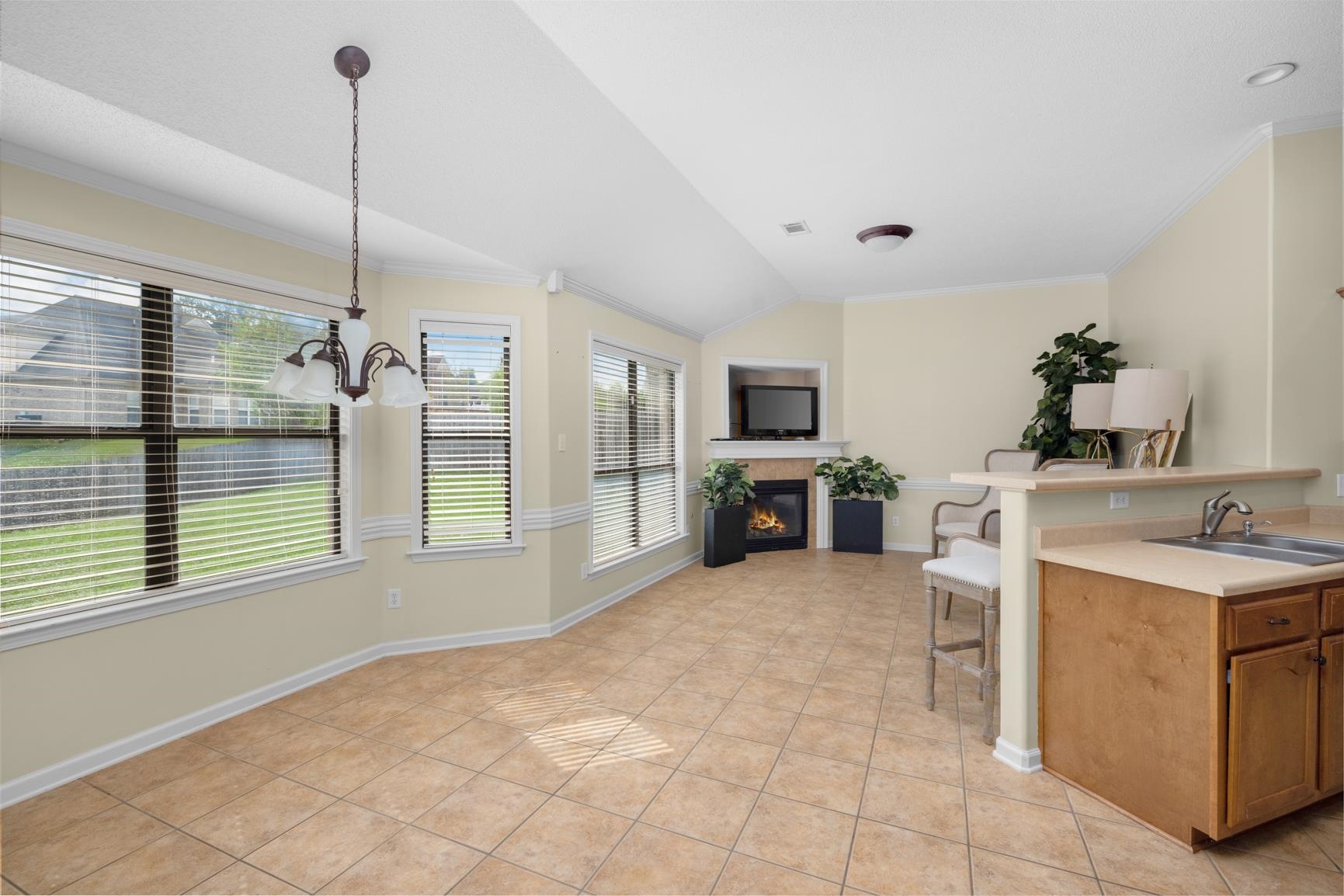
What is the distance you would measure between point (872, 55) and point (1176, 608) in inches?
91.6

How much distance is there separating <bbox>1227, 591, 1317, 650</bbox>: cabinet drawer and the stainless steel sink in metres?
0.24

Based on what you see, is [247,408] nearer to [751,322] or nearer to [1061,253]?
[751,322]

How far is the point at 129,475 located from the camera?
8.02 ft

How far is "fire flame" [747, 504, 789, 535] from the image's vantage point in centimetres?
634

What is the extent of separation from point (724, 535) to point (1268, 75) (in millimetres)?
4591

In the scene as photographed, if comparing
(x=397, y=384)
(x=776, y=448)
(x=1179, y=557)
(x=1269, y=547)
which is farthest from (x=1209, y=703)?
(x=776, y=448)

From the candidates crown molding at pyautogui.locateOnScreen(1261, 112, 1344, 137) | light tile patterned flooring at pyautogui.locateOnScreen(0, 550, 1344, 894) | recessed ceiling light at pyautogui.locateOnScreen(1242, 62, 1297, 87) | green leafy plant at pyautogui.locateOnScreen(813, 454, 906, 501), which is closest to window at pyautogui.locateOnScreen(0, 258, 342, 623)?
light tile patterned flooring at pyautogui.locateOnScreen(0, 550, 1344, 894)

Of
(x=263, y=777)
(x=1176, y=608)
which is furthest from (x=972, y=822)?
(x=263, y=777)

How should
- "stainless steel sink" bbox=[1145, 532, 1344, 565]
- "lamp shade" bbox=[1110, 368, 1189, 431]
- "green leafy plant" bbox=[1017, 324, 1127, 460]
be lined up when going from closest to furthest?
"stainless steel sink" bbox=[1145, 532, 1344, 565] → "lamp shade" bbox=[1110, 368, 1189, 431] → "green leafy plant" bbox=[1017, 324, 1127, 460]

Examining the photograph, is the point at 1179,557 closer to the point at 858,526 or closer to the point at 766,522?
the point at 858,526

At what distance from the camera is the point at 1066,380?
4758mm

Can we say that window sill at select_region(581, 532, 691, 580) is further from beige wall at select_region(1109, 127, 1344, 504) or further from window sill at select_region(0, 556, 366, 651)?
beige wall at select_region(1109, 127, 1344, 504)

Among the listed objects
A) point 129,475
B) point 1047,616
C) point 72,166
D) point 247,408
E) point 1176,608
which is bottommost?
point 1047,616

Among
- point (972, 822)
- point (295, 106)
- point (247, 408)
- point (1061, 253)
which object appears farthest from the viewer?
point (1061, 253)
